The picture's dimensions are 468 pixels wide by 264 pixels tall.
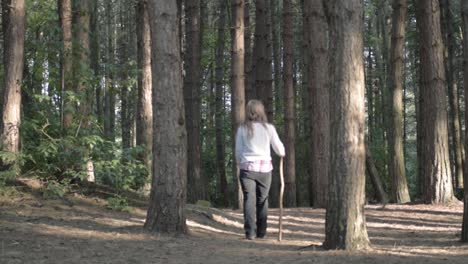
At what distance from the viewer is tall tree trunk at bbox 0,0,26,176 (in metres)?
10.1

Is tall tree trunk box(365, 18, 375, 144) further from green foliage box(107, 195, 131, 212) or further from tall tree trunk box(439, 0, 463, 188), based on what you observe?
green foliage box(107, 195, 131, 212)

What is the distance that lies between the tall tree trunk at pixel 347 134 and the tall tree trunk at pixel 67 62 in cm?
540

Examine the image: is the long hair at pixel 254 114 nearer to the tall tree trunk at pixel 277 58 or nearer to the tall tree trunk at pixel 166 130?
the tall tree trunk at pixel 166 130

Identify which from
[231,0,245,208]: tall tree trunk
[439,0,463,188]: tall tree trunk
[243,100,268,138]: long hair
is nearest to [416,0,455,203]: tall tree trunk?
[231,0,245,208]: tall tree trunk

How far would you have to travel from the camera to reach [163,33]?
307 inches

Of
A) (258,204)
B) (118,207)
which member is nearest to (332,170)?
(258,204)

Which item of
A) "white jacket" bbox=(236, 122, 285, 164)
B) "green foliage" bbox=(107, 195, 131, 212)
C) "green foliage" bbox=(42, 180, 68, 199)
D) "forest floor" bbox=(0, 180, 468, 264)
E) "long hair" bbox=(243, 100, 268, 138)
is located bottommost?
"forest floor" bbox=(0, 180, 468, 264)

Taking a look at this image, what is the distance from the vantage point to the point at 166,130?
7.63 m

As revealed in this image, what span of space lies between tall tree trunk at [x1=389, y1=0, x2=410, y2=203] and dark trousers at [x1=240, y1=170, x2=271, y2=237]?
8.30 meters

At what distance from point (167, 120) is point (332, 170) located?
100 inches

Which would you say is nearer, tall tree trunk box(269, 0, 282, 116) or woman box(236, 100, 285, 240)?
woman box(236, 100, 285, 240)

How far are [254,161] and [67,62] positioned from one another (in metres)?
5.10

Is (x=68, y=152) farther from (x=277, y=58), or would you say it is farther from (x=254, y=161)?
(x=277, y=58)

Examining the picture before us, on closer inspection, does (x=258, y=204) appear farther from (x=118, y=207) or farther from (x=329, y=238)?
(x=118, y=207)
